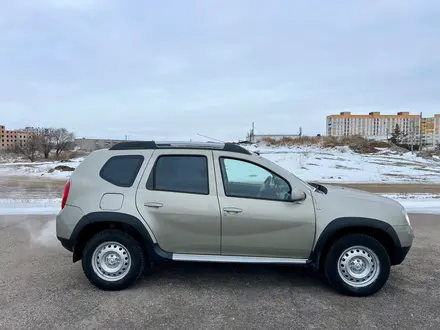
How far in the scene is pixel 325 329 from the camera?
3535mm

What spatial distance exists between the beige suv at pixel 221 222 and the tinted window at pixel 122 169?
0.01 metres

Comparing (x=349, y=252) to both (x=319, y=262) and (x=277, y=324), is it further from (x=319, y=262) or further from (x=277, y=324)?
(x=277, y=324)

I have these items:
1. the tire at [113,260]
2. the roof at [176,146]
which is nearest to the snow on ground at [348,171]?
the roof at [176,146]

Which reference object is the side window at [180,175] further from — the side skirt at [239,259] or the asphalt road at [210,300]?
the asphalt road at [210,300]

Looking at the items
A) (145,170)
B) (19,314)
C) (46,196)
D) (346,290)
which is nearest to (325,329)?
(346,290)

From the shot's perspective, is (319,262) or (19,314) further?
(319,262)

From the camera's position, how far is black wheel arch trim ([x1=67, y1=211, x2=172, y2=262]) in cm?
427

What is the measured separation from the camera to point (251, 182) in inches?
179

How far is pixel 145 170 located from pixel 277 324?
7.22ft

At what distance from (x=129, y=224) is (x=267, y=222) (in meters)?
1.56

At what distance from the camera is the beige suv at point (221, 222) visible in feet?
13.9

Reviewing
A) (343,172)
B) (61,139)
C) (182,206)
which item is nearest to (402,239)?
(182,206)

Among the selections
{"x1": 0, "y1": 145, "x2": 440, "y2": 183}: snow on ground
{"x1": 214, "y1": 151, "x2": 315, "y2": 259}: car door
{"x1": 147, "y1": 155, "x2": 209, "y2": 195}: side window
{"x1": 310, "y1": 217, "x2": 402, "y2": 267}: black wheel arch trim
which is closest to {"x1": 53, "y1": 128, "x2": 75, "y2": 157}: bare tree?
{"x1": 0, "y1": 145, "x2": 440, "y2": 183}: snow on ground

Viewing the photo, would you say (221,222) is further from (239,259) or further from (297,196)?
(297,196)
